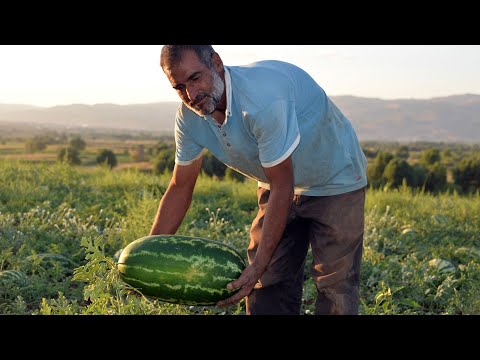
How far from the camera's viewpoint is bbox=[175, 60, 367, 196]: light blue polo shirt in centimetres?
318

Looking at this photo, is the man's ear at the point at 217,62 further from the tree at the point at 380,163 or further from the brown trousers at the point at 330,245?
the tree at the point at 380,163

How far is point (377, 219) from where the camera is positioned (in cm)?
768

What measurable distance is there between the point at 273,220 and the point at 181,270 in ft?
→ 1.98

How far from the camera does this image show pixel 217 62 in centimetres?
323

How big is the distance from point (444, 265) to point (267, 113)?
3.42m

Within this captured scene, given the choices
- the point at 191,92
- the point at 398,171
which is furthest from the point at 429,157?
the point at 191,92

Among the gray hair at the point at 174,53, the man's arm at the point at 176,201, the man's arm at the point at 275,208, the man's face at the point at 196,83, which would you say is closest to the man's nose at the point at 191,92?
the man's face at the point at 196,83

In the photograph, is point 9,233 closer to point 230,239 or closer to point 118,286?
point 230,239

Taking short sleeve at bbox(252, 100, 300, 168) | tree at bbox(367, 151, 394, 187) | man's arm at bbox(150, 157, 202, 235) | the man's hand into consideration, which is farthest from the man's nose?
tree at bbox(367, 151, 394, 187)

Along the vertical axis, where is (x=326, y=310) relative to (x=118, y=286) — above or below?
below

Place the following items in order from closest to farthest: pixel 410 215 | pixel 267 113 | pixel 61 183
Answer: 1. pixel 267 113
2. pixel 410 215
3. pixel 61 183

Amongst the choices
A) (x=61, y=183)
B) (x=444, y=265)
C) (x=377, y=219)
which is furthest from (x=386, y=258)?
(x=61, y=183)

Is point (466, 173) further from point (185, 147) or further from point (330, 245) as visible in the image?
point (185, 147)
